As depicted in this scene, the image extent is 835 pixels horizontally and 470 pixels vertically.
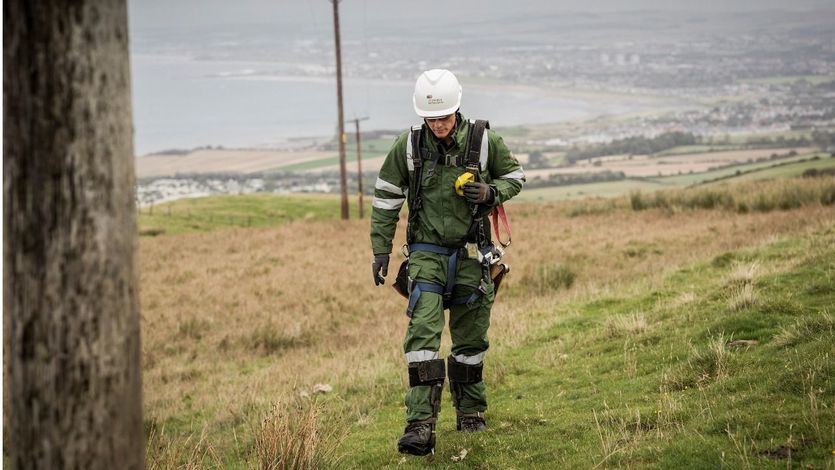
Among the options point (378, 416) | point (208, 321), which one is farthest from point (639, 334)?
point (208, 321)

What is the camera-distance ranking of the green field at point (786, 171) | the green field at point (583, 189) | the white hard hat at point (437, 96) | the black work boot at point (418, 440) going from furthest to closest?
the green field at point (583, 189) < the green field at point (786, 171) < the white hard hat at point (437, 96) < the black work boot at point (418, 440)

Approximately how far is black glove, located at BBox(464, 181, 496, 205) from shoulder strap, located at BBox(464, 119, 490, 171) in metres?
0.17

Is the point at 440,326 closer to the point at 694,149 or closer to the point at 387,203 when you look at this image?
the point at 387,203

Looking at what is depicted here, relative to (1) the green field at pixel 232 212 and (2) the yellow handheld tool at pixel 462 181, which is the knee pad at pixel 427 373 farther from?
(1) the green field at pixel 232 212

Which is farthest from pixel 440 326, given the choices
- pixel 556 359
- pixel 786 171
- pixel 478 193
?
pixel 786 171

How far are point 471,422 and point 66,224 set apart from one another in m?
4.39

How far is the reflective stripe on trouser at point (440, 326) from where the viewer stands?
619 centimetres

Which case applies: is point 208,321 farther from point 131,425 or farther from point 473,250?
point 131,425

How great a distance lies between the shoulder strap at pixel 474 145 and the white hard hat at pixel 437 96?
0.21 meters

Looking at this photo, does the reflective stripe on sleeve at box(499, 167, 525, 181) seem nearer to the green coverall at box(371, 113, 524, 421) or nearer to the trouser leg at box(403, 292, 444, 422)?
the green coverall at box(371, 113, 524, 421)

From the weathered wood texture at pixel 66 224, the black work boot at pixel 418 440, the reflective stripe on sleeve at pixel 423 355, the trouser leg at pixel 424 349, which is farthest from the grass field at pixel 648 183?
the weathered wood texture at pixel 66 224

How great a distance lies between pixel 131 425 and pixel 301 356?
950cm

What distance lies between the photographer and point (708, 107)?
526ft

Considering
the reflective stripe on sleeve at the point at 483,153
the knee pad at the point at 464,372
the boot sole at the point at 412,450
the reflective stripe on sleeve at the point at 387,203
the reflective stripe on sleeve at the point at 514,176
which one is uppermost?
the reflective stripe on sleeve at the point at 483,153
